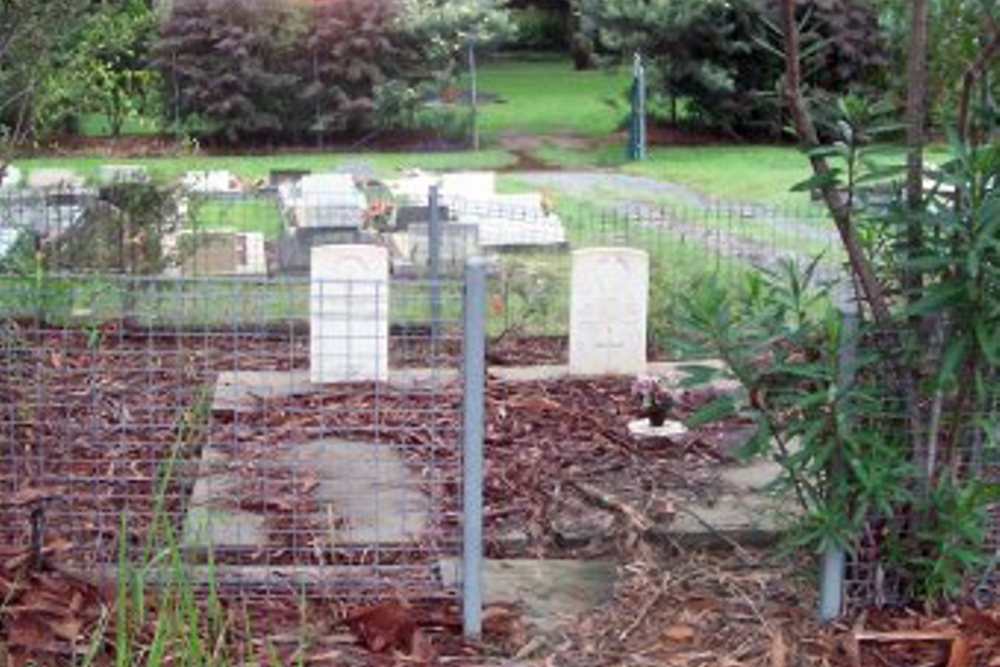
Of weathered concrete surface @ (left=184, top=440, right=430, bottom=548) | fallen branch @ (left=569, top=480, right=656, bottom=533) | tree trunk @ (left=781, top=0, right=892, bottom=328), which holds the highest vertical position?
tree trunk @ (left=781, top=0, right=892, bottom=328)

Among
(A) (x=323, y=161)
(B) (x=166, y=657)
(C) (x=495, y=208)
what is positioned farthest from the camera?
(A) (x=323, y=161)

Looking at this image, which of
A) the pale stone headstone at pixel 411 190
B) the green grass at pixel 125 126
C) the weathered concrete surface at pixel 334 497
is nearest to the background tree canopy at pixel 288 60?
the green grass at pixel 125 126

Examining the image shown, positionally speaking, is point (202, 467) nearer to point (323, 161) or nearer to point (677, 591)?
point (677, 591)

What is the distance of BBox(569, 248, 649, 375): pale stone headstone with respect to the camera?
339 inches

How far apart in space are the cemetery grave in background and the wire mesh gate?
1cm

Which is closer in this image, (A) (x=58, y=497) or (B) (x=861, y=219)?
(B) (x=861, y=219)

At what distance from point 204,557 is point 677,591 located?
1.48 meters

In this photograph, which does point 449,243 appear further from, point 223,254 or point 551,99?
point 551,99

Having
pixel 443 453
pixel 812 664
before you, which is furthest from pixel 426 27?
pixel 812 664

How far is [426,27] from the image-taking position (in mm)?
30781

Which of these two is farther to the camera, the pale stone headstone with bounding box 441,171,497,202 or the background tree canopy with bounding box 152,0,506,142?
the background tree canopy with bounding box 152,0,506,142

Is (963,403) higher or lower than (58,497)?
higher

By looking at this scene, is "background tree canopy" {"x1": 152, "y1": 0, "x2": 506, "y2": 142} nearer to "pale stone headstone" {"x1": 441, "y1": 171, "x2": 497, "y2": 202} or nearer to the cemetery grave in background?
"pale stone headstone" {"x1": 441, "y1": 171, "x2": 497, "y2": 202}

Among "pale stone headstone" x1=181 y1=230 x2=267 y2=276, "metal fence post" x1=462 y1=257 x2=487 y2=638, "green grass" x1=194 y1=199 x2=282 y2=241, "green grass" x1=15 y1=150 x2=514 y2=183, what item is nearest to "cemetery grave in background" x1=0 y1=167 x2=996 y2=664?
"metal fence post" x1=462 y1=257 x2=487 y2=638
